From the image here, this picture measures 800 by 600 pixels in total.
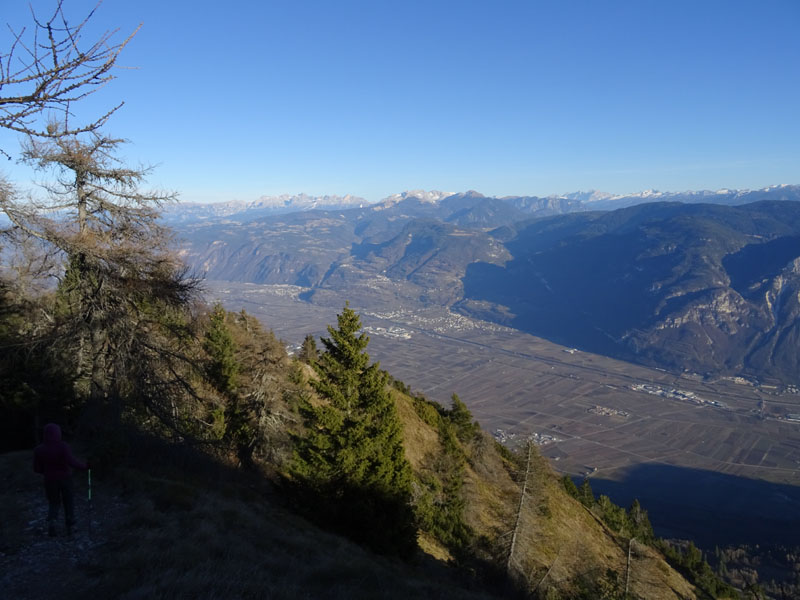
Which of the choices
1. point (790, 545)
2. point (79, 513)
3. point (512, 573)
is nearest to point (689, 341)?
point (790, 545)

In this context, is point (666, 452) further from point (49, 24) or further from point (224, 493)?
point (49, 24)

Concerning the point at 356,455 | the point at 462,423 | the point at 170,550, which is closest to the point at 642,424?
the point at 462,423

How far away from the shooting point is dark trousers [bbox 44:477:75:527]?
6.43 metres

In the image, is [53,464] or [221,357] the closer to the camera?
[53,464]

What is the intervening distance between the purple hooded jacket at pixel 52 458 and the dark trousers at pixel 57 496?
93mm

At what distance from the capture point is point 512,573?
15.4m

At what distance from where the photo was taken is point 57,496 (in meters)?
6.58

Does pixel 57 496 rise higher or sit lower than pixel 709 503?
higher

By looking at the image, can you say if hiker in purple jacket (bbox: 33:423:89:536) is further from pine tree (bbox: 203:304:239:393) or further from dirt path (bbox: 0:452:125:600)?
pine tree (bbox: 203:304:239:393)

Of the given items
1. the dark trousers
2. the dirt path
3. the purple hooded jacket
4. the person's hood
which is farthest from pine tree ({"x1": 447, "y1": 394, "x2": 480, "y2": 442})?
the person's hood

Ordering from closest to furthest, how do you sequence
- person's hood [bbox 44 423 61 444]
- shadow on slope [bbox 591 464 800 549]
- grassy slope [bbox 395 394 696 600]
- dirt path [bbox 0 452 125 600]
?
dirt path [bbox 0 452 125 600], person's hood [bbox 44 423 61 444], grassy slope [bbox 395 394 696 600], shadow on slope [bbox 591 464 800 549]

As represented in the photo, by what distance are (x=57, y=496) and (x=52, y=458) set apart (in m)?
0.67

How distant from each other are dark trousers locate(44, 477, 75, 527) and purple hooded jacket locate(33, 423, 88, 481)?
0.09m

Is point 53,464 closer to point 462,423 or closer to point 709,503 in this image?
point 462,423
